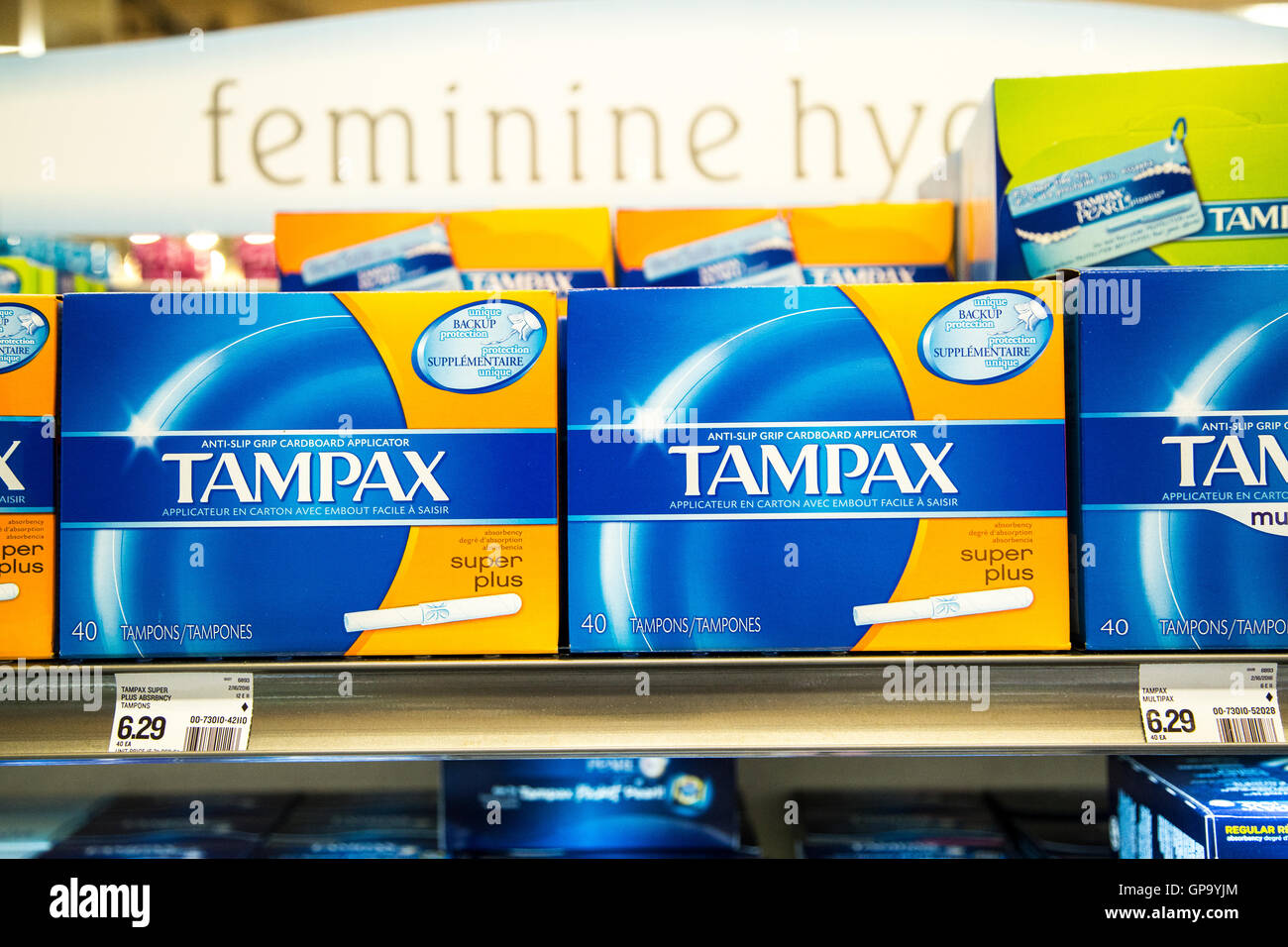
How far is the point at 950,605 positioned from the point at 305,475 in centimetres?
64

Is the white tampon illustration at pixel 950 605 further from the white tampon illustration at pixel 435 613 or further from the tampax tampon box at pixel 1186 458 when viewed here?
the white tampon illustration at pixel 435 613

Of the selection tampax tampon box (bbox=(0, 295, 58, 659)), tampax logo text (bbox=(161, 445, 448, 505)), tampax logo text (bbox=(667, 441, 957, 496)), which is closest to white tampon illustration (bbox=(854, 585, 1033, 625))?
tampax logo text (bbox=(667, 441, 957, 496))

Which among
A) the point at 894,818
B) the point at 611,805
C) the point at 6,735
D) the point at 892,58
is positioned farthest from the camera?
the point at 892,58

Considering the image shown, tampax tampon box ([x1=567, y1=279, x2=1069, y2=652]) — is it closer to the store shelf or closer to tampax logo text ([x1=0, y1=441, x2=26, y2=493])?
the store shelf

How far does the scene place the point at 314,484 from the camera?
0.77 meters

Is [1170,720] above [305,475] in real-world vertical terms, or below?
below

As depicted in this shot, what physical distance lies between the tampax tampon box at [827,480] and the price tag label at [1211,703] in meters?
0.11

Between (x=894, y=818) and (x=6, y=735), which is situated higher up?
(x=6, y=735)

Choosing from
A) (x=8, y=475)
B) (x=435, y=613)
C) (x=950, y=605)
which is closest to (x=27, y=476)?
(x=8, y=475)

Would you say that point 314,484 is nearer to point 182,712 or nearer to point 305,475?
point 305,475

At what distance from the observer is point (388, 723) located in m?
0.75

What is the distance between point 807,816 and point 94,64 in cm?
211
